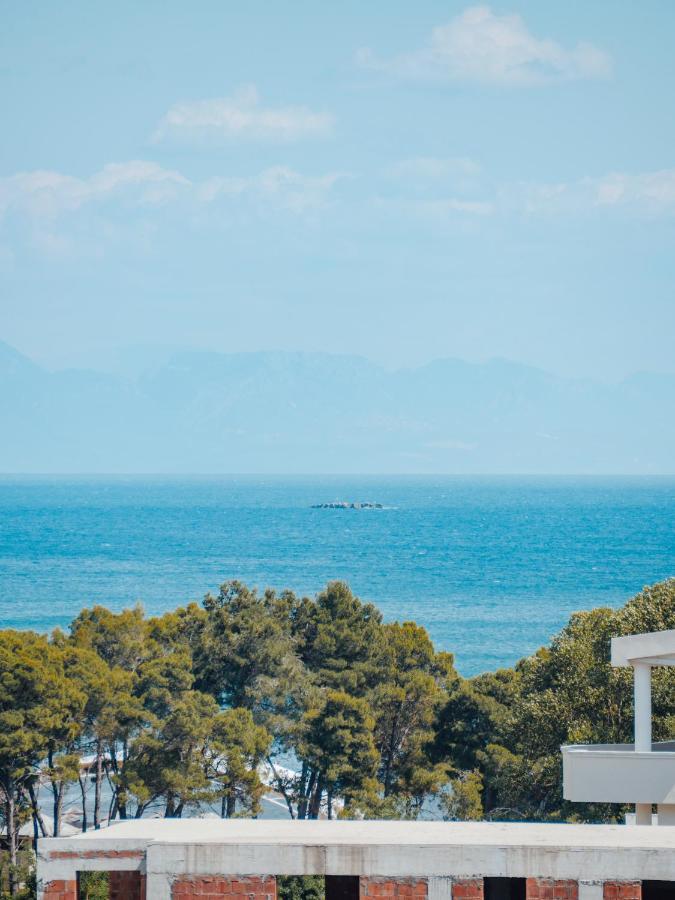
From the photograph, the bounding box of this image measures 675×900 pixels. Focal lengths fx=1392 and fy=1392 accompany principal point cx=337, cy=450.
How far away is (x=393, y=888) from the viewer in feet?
33.9

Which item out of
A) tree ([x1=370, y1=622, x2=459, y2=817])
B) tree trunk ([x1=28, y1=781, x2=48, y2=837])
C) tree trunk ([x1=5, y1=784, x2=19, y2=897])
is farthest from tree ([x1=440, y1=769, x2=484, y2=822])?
tree trunk ([x1=5, y1=784, x2=19, y2=897])

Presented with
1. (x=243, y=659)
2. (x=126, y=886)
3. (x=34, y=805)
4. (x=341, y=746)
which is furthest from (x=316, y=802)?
(x=126, y=886)

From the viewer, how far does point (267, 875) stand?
10.5 metres

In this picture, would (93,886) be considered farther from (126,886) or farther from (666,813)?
(126,886)

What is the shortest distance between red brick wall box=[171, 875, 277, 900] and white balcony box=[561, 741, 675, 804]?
17.1 feet

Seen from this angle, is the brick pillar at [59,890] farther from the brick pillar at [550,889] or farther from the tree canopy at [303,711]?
the tree canopy at [303,711]

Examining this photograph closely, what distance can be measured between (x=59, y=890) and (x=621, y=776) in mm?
6442

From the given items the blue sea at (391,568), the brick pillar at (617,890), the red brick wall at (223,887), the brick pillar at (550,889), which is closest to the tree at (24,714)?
the red brick wall at (223,887)

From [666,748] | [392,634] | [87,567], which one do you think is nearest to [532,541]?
[87,567]

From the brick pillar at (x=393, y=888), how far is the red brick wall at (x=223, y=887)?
2.28 ft

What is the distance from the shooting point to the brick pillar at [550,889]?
33.5 ft

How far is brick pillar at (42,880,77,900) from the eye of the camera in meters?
10.7

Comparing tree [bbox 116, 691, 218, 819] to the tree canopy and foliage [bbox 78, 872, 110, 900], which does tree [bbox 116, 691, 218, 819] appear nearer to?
the tree canopy

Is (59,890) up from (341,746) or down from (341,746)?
up
